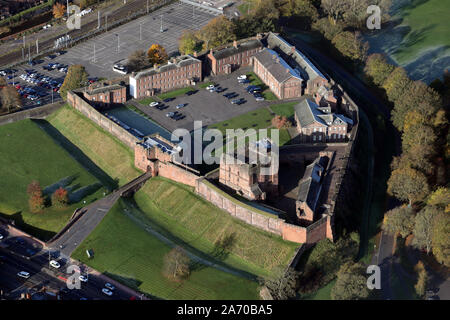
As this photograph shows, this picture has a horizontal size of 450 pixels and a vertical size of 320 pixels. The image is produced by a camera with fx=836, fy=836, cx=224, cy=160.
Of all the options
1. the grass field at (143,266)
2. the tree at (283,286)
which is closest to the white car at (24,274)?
the grass field at (143,266)

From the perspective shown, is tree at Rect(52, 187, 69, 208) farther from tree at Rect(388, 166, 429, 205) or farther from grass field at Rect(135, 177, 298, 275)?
tree at Rect(388, 166, 429, 205)

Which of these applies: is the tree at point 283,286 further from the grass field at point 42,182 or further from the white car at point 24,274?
the grass field at point 42,182

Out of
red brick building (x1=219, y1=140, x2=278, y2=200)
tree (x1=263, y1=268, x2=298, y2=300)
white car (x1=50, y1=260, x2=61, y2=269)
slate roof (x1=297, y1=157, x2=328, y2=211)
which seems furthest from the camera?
red brick building (x1=219, y1=140, x2=278, y2=200)

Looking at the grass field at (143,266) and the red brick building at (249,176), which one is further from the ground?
the red brick building at (249,176)

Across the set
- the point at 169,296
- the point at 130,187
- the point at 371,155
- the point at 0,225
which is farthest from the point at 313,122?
the point at 0,225

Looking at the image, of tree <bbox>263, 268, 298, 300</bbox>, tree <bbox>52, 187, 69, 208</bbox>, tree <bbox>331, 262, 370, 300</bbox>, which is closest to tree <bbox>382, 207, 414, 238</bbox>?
tree <bbox>331, 262, 370, 300</bbox>

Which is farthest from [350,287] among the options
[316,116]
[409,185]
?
[316,116]
